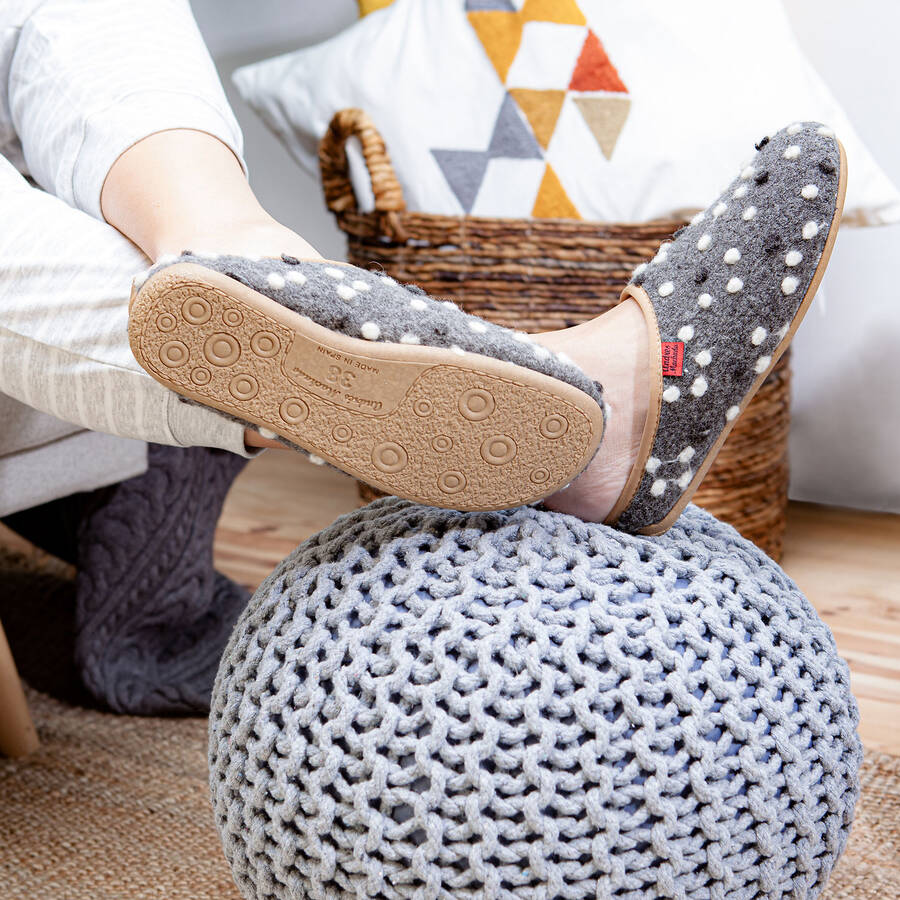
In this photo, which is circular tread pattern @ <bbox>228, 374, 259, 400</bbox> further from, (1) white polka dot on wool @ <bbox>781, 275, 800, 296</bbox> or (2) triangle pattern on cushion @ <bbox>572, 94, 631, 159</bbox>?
(2) triangle pattern on cushion @ <bbox>572, 94, 631, 159</bbox>

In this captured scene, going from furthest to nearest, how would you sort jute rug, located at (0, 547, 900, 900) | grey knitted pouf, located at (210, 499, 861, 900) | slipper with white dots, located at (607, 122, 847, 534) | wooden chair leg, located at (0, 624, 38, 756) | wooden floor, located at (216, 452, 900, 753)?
wooden floor, located at (216, 452, 900, 753) < wooden chair leg, located at (0, 624, 38, 756) < jute rug, located at (0, 547, 900, 900) < slipper with white dots, located at (607, 122, 847, 534) < grey knitted pouf, located at (210, 499, 861, 900)

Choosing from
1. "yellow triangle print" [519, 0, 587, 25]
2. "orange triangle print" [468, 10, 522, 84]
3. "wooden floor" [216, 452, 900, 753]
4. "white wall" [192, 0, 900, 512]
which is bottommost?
"wooden floor" [216, 452, 900, 753]

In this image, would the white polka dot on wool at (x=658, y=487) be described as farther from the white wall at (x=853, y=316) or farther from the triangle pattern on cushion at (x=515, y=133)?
the white wall at (x=853, y=316)

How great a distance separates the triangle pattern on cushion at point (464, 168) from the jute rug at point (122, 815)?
683mm

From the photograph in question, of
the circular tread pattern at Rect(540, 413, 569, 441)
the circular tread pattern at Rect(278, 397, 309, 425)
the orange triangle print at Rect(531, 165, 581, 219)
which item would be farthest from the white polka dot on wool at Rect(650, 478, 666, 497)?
the orange triangle print at Rect(531, 165, 581, 219)

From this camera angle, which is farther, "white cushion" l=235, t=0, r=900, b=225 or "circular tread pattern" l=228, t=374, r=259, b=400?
"white cushion" l=235, t=0, r=900, b=225

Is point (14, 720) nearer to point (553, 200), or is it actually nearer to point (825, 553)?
point (553, 200)

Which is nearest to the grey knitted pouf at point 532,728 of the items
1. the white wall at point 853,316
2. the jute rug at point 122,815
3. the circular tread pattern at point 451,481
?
the circular tread pattern at point 451,481

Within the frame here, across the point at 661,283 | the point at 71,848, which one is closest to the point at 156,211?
the point at 661,283

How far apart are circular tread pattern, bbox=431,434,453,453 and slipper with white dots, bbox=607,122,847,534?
0.49 feet

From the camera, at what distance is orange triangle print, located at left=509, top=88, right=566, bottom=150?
4.02 ft

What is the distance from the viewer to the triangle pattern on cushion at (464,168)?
1245 mm

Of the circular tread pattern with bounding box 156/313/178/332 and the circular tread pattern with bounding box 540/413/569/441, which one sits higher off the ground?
the circular tread pattern with bounding box 156/313/178/332

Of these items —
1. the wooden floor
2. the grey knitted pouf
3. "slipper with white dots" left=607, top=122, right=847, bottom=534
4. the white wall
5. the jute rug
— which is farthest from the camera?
the white wall
